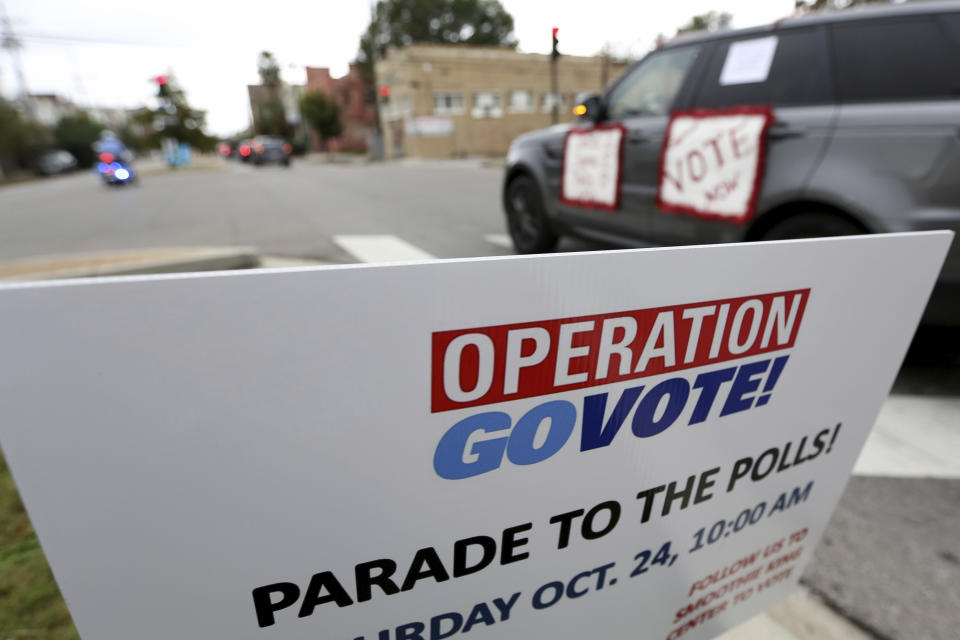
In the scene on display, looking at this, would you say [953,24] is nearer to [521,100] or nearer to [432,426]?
[432,426]

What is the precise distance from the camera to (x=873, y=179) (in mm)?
2451

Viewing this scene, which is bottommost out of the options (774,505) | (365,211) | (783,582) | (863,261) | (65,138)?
(65,138)

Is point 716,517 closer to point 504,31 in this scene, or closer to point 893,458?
point 893,458

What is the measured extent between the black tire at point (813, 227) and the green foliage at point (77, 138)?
2831 inches

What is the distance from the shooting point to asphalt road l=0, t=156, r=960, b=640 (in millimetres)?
1602

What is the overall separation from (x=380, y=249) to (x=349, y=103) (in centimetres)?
4976

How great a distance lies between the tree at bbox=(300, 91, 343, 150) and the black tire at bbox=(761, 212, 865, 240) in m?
48.7

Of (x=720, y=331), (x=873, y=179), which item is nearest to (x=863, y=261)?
(x=720, y=331)

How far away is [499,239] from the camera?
6098 millimetres

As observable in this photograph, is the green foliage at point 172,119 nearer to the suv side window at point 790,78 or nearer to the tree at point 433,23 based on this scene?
the tree at point 433,23

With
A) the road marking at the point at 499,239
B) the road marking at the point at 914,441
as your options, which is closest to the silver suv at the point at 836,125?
the road marking at the point at 914,441

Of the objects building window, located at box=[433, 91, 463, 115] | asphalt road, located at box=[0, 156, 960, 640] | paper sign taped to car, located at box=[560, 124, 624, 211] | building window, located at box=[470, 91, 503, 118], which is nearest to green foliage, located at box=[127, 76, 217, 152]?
building window, located at box=[433, 91, 463, 115]

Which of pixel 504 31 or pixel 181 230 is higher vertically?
pixel 504 31

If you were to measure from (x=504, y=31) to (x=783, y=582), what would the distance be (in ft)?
188
